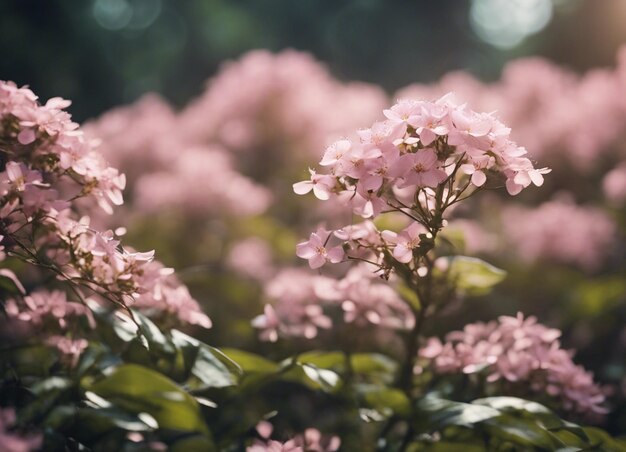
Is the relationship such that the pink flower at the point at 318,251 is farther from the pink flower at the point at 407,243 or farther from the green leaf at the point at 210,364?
the green leaf at the point at 210,364

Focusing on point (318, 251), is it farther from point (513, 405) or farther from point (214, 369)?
point (513, 405)

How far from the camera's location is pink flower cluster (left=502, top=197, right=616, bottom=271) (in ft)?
6.24

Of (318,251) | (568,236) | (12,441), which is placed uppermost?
(568,236)

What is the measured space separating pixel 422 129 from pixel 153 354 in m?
0.46

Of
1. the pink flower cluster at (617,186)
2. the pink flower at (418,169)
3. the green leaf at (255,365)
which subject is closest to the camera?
the pink flower at (418,169)

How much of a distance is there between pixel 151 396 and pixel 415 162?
446mm

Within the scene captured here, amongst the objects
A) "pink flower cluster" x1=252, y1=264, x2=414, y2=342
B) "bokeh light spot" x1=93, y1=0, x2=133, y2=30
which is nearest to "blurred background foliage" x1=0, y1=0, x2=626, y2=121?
"bokeh light spot" x1=93, y1=0, x2=133, y2=30

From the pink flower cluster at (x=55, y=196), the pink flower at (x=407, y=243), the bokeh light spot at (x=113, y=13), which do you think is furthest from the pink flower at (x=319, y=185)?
the bokeh light spot at (x=113, y=13)

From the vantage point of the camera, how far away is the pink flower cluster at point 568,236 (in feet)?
6.24

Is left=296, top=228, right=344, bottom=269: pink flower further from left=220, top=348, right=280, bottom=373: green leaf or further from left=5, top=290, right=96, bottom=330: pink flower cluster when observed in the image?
left=5, top=290, right=96, bottom=330: pink flower cluster

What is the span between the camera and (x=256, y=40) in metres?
7.09

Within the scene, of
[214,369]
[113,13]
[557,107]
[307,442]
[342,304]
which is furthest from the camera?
[113,13]

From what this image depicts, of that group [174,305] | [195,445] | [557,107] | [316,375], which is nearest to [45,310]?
[174,305]

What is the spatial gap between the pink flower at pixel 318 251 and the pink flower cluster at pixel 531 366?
30 centimetres
